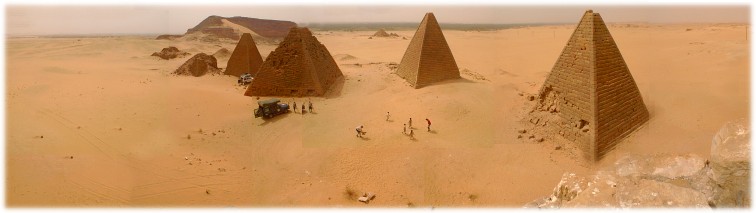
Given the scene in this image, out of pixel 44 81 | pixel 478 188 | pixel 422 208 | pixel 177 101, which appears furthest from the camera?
pixel 44 81

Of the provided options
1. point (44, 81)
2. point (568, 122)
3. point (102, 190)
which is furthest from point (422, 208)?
point (44, 81)

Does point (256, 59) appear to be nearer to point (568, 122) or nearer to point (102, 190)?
point (102, 190)

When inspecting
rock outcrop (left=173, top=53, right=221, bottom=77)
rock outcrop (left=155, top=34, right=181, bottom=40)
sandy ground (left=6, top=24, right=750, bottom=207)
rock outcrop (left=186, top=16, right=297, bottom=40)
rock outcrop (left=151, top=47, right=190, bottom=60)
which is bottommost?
sandy ground (left=6, top=24, right=750, bottom=207)

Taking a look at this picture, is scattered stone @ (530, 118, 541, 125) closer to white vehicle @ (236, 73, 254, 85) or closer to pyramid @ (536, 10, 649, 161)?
pyramid @ (536, 10, 649, 161)

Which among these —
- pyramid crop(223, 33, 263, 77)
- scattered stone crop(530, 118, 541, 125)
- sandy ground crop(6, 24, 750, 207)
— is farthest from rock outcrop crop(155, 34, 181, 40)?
scattered stone crop(530, 118, 541, 125)

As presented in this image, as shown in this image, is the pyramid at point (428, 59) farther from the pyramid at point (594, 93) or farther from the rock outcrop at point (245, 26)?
the rock outcrop at point (245, 26)

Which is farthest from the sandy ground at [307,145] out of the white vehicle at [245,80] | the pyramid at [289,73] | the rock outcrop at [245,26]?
the rock outcrop at [245,26]

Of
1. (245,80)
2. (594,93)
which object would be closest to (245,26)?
(245,80)
